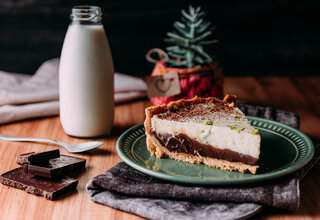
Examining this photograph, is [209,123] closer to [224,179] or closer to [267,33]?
[224,179]

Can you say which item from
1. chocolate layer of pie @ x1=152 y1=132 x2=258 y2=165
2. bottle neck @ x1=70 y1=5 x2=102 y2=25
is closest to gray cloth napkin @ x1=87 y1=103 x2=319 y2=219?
chocolate layer of pie @ x1=152 y1=132 x2=258 y2=165

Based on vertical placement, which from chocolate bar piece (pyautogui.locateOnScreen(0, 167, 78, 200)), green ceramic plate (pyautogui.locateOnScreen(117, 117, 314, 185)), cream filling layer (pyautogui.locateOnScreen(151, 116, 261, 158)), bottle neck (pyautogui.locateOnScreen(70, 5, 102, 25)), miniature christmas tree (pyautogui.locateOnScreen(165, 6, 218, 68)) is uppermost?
bottle neck (pyautogui.locateOnScreen(70, 5, 102, 25))

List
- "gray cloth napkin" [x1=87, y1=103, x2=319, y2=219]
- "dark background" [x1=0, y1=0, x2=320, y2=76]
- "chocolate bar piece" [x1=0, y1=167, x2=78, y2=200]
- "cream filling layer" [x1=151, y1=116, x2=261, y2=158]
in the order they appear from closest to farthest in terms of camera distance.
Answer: "gray cloth napkin" [x1=87, y1=103, x2=319, y2=219], "chocolate bar piece" [x1=0, y1=167, x2=78, y2=200], "cream filling layer" [x1=151, y1=116, x2=261, y2=158], "dark background" [x1=0, y1=0, x2=320, y2=76]

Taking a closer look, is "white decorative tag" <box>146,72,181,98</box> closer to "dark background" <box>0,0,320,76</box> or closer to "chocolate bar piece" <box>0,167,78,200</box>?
"chocolate bar piece" <box>0,167,78,200</box>

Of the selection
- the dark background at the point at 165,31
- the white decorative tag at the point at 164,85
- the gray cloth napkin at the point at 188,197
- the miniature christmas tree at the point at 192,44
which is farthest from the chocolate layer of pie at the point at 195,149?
the dark background at the point at 165,31

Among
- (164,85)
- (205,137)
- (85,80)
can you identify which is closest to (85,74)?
(85,80)
